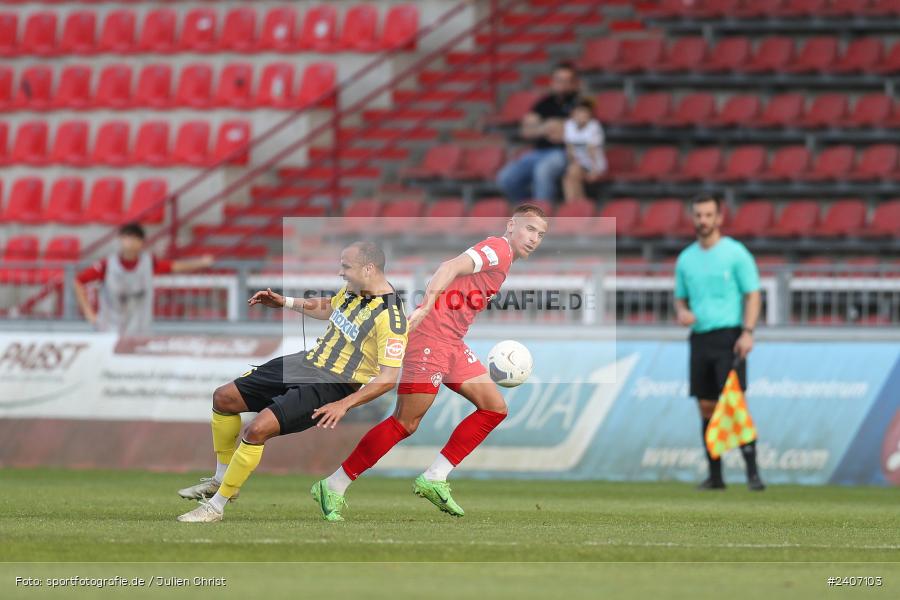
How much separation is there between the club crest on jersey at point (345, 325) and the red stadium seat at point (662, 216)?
11156mm

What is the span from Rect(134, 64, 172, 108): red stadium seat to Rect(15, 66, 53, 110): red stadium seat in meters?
1.70

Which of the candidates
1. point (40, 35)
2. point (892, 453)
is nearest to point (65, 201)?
point (40, 35)

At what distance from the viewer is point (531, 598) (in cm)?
643

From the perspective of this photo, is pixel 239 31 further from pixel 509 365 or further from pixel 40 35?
pixel 509 365

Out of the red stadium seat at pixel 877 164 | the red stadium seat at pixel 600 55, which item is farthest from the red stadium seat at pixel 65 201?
the red stadium seat at pixel 877 164

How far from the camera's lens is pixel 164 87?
2631 cm

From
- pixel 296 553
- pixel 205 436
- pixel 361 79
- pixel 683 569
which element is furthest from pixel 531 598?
pixel 361 79

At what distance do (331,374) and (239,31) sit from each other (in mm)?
17864

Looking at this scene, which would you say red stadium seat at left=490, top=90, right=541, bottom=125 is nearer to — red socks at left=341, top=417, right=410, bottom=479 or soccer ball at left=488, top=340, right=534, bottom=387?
soccer ball at left=488, top=340, right=534, bottom=387

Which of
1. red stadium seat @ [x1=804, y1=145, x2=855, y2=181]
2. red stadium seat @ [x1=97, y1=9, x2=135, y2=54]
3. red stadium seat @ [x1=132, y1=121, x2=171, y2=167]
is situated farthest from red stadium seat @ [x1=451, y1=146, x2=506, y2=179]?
red stadium seat @ [x1=97, y1=9, x2=135, y2=54]

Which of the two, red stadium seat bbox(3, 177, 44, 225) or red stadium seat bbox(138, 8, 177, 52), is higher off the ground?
red stadium seat bbox(138, 8, 177, 52)

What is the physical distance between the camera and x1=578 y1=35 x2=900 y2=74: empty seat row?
72.3ft

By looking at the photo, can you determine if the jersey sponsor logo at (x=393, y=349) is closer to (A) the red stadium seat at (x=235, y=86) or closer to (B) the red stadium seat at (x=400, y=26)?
(B) the red stadium seat at (x=400, y=26)

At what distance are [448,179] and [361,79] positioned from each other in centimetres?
352
